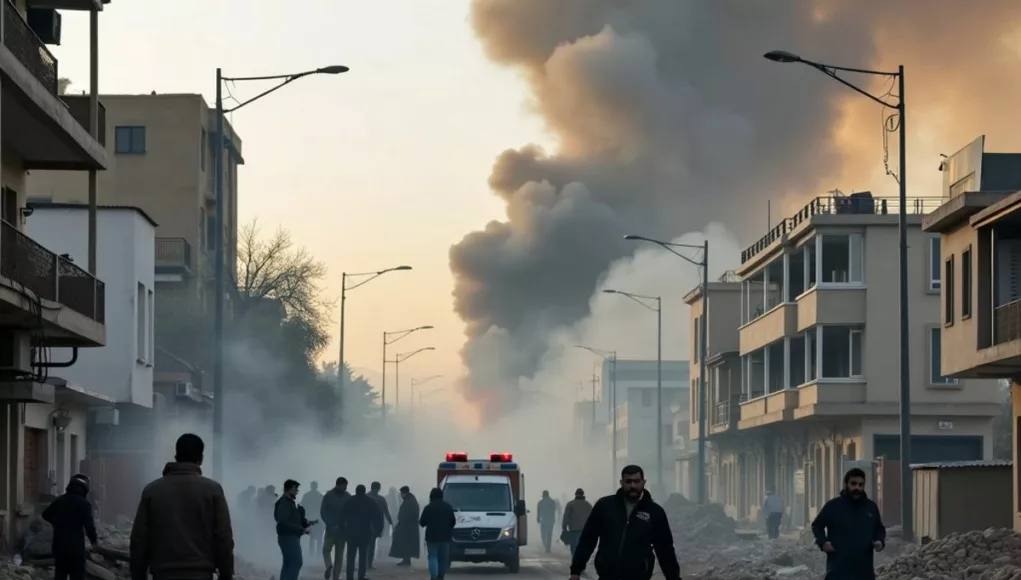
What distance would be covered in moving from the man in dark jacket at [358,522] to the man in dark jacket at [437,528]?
1442mm

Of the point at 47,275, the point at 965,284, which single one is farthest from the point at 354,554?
the point at 965,284

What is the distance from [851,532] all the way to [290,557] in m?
8.35

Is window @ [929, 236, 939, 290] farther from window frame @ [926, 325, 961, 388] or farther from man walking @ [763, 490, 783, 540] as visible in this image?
man walking @ [763, 490, 783, 540]

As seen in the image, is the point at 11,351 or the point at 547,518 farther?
the point at 547,518

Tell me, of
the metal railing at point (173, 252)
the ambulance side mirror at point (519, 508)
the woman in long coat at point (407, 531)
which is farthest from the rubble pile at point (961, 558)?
the metal railing at point (173, 252)

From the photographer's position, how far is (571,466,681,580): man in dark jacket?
13.1 meters

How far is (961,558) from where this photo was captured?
27.9m

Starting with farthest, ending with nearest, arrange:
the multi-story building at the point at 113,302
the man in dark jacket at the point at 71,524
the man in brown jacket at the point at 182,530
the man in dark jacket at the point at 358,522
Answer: the multi-story building at the point at 113,302, the man in dark jacket at the point at 358,522, the man in dark jacket at the point at 71,524, the man in brown jacket at the point at 182,530

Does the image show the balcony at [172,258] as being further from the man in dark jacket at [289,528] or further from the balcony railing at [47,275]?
the man in dark jacket at [289,528]

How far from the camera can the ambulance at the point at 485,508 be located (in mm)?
35906

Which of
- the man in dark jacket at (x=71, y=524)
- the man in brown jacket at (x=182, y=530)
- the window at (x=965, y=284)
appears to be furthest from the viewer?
the window at (x=965, y=284)

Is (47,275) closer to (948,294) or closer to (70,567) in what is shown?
(70,567)

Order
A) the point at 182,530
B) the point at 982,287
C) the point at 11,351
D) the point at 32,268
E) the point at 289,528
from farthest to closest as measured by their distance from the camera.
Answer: the point at 982,287
the point at 11,351
the point at 32,268
the point at 289,528
the point at 182,530

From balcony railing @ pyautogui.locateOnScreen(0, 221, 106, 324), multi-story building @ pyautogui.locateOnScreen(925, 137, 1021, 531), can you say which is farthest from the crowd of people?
multi-story building @ pyautogui.locateOnScreen(925, 137, 1021, 531)
